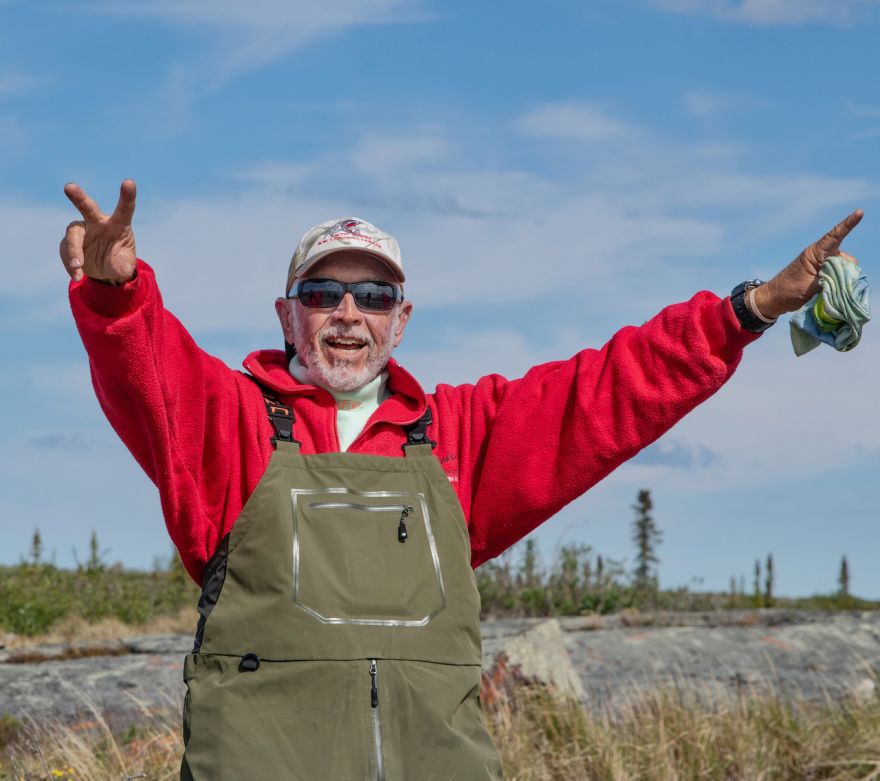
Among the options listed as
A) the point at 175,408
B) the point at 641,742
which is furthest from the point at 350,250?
the point at 641,742

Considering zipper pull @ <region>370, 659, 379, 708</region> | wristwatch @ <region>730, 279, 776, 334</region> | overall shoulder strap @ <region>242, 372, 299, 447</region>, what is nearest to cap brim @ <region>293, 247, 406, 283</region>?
overall shoulder strap @ <region>242, 372, 299, 447</region>

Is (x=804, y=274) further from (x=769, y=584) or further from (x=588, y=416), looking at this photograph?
(x=769, y=584)

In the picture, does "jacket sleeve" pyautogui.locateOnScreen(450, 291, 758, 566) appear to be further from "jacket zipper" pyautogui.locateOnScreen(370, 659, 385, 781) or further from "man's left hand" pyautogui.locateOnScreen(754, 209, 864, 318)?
"jacket zipper" pyautogui.locateOnScreen(370, 659, 385, 781)

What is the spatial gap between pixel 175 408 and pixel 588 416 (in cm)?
145

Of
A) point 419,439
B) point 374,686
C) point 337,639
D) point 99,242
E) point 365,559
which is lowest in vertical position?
point 374,686

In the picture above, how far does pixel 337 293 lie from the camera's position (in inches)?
175

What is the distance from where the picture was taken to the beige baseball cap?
4438mm

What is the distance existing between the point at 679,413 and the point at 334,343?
126 cm

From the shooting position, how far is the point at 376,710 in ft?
12.3

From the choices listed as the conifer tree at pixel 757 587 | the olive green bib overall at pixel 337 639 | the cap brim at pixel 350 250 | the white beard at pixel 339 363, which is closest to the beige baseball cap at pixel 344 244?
the cap brim at pixel 350 250

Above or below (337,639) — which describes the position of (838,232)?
above

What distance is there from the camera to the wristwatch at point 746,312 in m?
4.39

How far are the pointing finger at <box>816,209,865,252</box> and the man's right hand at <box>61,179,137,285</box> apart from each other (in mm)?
2246

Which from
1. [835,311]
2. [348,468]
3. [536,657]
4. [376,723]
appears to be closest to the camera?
[376,723]
